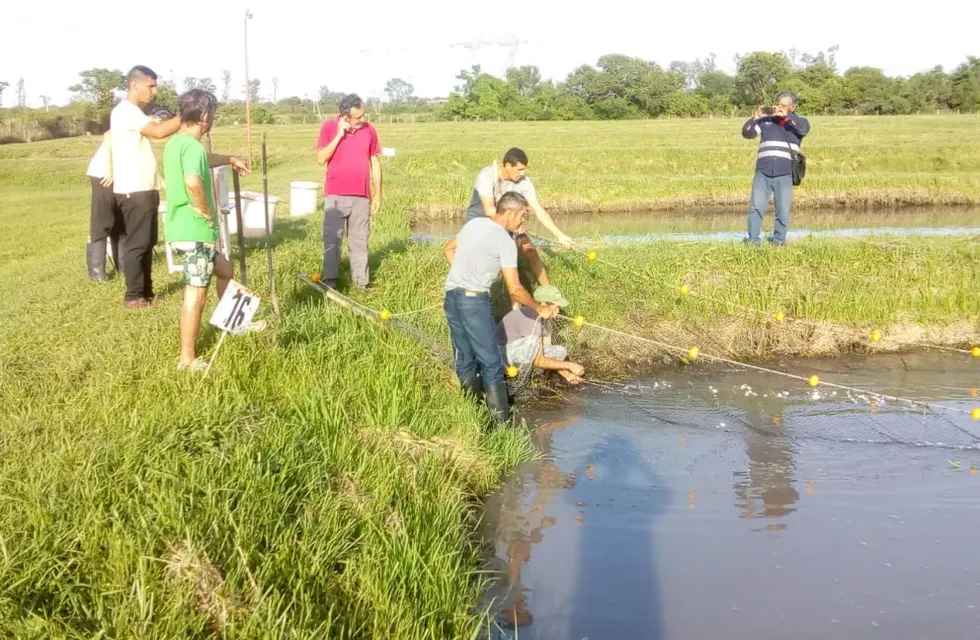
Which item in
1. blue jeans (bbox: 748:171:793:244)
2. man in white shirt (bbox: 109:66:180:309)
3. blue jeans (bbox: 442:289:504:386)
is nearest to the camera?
blue jeans (bbox: 442:289:504:386)

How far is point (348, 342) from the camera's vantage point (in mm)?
6547

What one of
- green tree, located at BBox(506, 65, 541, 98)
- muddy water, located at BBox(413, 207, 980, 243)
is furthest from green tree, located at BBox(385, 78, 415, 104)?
muddy water, located at BBox(413, 207, 980, 243)

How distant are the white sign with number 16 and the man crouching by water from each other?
1.56m

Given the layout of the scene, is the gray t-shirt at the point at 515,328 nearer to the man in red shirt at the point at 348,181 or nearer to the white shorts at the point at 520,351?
the white shorts at the point at 520,351

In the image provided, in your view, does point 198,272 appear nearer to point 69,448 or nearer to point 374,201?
point 69,448

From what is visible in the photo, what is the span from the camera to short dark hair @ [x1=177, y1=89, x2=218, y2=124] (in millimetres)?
5551

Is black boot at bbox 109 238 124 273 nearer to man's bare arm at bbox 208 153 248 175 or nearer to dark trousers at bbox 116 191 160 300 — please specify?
dark trousers at bbox 116 191 160 300

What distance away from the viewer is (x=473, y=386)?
666cm

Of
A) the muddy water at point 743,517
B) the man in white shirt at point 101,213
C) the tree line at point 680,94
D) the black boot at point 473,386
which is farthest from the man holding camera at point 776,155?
the tree line at point 680,94

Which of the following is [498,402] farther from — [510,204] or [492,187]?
[492,187]

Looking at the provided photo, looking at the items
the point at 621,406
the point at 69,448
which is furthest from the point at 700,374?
the point at 69,448

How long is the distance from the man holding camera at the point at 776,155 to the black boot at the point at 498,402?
16.9ft

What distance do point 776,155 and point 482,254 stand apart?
5735 millimetres

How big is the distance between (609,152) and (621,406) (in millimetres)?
21111
